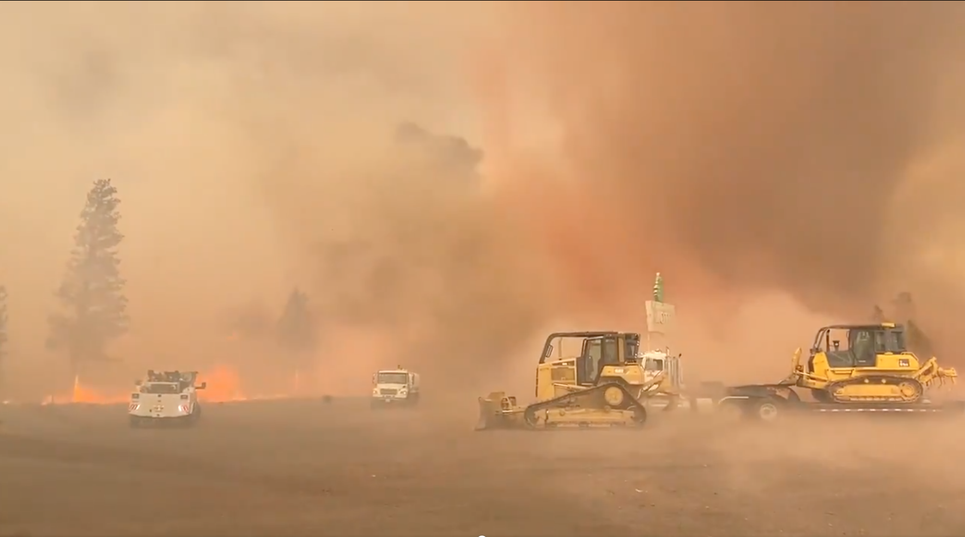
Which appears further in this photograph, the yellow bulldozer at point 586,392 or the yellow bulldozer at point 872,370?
the yellow bulldozer at point 872,370

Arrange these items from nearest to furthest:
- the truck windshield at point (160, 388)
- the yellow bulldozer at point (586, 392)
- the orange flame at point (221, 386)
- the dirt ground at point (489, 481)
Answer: the dirt ground at point (489, 481) < the yellow bulldozer at point (586, 392) < the truck windshield at point (160, 388) < the orange flame at point (221, 386)

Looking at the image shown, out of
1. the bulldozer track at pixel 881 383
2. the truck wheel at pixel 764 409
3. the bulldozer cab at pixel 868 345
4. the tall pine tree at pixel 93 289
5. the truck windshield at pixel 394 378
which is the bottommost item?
the truck wheel at pixel 764 409

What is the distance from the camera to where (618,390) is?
602 inches

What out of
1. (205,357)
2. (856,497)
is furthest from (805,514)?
(205,357)

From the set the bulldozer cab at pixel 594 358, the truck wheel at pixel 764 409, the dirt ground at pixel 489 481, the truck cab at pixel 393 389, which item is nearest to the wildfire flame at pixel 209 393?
the truck cab at pixel 393 389

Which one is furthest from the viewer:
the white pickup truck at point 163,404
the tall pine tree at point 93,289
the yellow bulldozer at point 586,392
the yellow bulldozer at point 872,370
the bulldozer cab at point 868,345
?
the tall pine tree at point 93,289

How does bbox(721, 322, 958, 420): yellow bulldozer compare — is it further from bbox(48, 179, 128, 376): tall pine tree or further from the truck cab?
bbox(48, 179, 128, 376): tall pine tree

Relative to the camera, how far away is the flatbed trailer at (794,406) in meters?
15.9

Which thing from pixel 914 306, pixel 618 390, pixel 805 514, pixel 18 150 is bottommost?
pixel 805 514

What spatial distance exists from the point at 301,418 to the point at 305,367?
15.3m

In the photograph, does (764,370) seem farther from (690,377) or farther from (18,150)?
(18,150)

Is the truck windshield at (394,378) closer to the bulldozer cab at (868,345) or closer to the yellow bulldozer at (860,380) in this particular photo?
the yellow bulldozer at (860,380)

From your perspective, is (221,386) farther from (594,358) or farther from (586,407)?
(586,407)

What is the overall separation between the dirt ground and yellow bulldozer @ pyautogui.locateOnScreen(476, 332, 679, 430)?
50 cm
